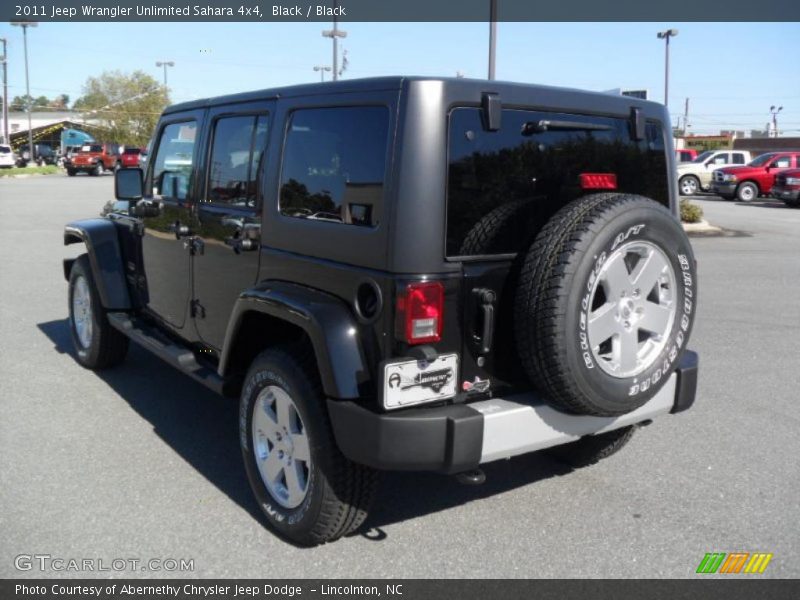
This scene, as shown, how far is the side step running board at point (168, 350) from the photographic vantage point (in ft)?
13.3

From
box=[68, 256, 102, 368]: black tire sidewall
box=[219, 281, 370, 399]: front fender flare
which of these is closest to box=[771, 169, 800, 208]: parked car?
box=[68, 256, 102, 368]: black tire sidewall

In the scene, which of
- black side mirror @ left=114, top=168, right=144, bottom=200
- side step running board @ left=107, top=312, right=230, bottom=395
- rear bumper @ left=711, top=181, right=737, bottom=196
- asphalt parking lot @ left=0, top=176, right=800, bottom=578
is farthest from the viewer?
rear bumper @ left=711, top=181, right=737, bottom=196

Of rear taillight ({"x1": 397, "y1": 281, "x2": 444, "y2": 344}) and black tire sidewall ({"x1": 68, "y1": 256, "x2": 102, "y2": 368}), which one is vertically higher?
rear taillight ({"x1": 397, "y1": 281, "x2": 444, "y2": 344})

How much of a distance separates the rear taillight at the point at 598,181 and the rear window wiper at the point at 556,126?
0.70 feet

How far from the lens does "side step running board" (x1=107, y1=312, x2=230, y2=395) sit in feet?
13.3

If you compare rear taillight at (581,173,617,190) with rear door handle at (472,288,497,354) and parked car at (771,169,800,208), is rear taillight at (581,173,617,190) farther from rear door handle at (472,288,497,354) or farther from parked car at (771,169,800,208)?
parked car at (771,169,800,208)

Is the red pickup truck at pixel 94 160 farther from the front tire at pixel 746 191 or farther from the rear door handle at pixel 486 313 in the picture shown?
the rear door handle at pixel 486 313

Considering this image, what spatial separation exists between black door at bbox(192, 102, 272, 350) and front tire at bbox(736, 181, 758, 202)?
2556 centimetres

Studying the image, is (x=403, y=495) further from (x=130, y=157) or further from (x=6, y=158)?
(x=6, y=158)

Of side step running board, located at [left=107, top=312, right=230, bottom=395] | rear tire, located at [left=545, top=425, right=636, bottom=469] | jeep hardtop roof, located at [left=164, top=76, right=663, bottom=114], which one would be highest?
jeep hardtop roof, located at [left=164, top=76, right=663, bottom=114]

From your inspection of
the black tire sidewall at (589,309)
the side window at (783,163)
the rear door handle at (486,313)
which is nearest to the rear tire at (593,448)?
the black tire sidewall at (589,309)

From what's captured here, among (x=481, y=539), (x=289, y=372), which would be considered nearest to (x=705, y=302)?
(x=481, y=539)

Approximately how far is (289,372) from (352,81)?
1234 mm

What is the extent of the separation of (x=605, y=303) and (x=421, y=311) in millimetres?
797
